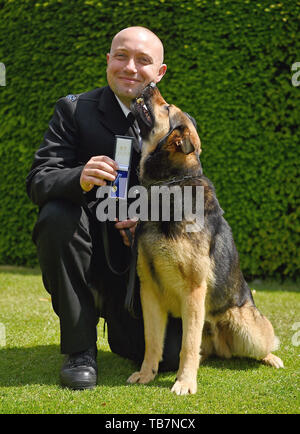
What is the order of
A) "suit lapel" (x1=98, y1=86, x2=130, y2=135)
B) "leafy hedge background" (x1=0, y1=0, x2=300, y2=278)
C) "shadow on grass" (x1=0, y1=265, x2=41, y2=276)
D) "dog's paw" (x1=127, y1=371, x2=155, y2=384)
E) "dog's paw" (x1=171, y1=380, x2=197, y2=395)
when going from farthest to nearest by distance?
"shadow on grass" (x1=0, y1=265, x2=41, y2=276) < "leafy hedge background" (x1=0, y1=0, x2=300, y2=278) < "suit lapel" (x1=98, y1=86, x2=130, y2=135) < "dog's paw" (x1=127, y1=371, x2=155, y2=384) < "dog's paw" (x1=171, y1=380, x2=197, y2=395)

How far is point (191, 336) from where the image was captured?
9.21 ft

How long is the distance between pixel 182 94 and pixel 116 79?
3.00m

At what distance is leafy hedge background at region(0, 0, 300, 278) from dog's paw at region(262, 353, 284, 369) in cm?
279

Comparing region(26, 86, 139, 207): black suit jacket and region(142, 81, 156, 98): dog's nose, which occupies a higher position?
region(142, 81, 156, 98): dog's nose

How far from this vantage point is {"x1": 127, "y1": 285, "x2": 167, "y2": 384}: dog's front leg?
3.01 metres

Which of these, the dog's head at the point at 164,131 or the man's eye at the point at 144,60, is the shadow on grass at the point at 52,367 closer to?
the dog's head at the point at 164,131

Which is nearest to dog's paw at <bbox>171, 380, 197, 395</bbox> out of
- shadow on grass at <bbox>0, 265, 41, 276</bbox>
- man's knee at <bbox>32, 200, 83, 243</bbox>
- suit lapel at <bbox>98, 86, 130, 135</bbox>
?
man's knee at <bbox>32, 200, 83, 243</bbox>

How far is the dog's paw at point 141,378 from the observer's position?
294 cm

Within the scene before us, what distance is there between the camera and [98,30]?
6.23 meters

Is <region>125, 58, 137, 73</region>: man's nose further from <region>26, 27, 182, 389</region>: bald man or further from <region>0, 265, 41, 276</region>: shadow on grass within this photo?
<region>0, 265, 41, 276</region>: shadow on grass

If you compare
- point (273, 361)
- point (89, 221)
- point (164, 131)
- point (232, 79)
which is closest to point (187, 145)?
point (164, 131)

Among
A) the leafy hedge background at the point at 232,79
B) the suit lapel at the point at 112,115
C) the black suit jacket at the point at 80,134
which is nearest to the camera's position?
the black suit jacket at the point at 80,134

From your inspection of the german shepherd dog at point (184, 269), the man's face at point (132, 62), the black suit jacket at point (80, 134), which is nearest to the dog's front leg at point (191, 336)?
the german shepherd dog at point (184, 269)
